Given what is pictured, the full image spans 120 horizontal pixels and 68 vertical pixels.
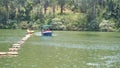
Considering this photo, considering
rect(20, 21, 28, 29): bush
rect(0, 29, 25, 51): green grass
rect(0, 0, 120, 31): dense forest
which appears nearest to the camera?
rect(0, 29, 25, 51): green grass

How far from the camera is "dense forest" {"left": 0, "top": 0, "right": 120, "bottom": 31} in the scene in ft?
425

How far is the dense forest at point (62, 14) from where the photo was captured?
130 metres

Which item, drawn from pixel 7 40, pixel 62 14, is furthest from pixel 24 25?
pixel 7 40

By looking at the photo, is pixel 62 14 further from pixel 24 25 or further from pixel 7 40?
pixel 7 40

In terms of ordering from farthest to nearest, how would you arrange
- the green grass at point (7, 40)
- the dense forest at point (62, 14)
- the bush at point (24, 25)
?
the dense forest at point (62, 14) → the bush at point (24, 25) → the green grass at point (7, 40)

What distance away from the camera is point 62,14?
141000 millimetres

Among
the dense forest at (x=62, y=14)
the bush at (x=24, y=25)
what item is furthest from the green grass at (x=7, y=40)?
the dense forest at (x=62, y=14)

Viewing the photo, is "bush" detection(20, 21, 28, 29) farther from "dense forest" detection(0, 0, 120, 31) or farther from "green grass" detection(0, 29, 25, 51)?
"green grass" detection(0, 29, 25, 51)

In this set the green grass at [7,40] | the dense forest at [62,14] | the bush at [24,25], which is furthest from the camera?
the dense forest at [62,14]

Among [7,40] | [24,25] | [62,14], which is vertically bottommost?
[24,25]

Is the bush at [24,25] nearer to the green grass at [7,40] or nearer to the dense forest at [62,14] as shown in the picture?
the dense forest at [62,14]

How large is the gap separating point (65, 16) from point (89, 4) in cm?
976

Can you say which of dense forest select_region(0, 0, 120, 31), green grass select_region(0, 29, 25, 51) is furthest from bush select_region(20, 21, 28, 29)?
green grass select_region(0, 29, 25, 51)

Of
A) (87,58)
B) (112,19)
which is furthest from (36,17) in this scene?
(87,58)
